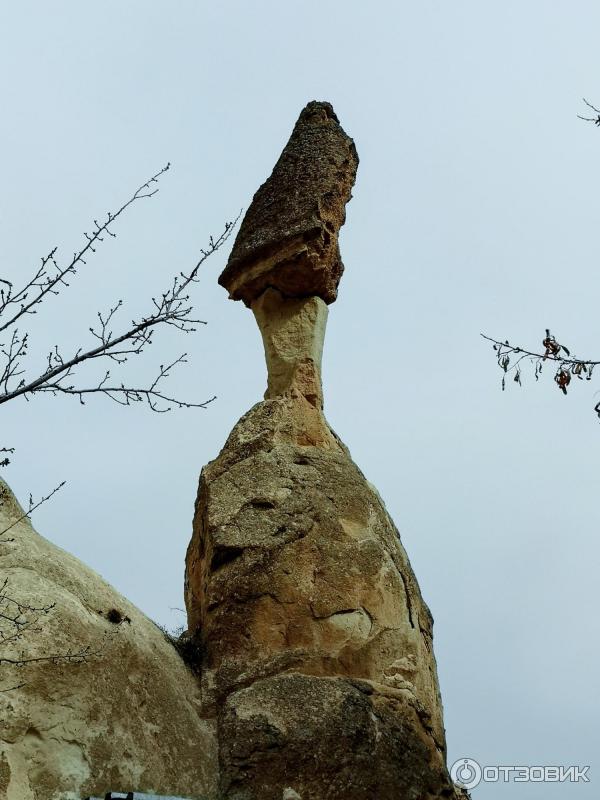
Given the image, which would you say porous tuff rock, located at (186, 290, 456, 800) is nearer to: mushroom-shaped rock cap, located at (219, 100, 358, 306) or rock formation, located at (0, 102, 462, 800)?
rock formation, located at (0, 102, 462, 800)

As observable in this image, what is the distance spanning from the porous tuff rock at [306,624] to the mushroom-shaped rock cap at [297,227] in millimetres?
905

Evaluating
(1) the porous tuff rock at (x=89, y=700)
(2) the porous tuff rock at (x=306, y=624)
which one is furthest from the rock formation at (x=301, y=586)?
(1) the porous tuff rock at (x=89, y=700)

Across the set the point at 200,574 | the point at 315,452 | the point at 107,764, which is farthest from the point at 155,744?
the point at 315,452

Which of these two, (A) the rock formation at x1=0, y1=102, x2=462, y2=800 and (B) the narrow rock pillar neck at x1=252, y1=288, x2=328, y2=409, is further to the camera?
(B) the narrow rock pillar neck at x1=252, y1=288, x2=328, y2=409

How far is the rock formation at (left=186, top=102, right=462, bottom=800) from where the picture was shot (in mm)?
8469

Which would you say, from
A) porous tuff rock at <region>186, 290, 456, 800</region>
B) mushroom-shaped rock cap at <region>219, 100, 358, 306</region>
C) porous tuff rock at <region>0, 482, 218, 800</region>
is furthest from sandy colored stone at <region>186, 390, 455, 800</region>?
mushroom-shaped rock cap at <region>219, 100, 358, 306</region>

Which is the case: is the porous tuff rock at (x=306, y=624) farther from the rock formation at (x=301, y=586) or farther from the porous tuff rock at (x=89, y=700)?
the porous tuff rock at (x=89, y=700)

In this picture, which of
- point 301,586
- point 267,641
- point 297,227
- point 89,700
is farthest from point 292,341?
point 89,700

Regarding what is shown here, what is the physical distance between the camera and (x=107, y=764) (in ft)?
26.6

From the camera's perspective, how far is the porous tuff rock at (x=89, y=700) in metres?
7.83

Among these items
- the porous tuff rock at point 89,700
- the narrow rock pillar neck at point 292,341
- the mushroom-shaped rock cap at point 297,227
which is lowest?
the porous tuff rock at point 89,700

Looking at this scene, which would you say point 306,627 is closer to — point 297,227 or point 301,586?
point 301,586

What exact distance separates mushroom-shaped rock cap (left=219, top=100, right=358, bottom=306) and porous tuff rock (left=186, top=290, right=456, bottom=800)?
0.91m

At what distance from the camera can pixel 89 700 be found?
8.20m
